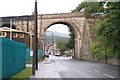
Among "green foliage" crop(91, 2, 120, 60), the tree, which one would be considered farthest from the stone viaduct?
the tree

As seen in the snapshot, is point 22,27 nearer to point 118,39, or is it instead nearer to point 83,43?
point 83,43

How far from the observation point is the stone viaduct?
249ft

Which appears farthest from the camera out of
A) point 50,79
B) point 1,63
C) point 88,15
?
point 88,15

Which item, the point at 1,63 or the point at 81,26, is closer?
the point at 1,63

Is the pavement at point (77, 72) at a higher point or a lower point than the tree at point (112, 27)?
lower

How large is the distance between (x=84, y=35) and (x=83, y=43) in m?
1.83

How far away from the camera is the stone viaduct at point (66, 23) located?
75.8m

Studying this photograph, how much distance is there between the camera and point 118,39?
111ft

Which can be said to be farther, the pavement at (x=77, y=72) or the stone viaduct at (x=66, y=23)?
the stone viaduct at (x=66, y=23)

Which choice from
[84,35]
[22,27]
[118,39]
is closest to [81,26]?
[84,35]

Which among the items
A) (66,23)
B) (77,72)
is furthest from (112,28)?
(66,23)

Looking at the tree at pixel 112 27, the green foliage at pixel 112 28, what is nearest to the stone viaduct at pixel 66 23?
the green foliage at pixel 112 28

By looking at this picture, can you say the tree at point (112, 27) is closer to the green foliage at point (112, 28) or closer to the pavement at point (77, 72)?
the green foliage at point (112, 28)

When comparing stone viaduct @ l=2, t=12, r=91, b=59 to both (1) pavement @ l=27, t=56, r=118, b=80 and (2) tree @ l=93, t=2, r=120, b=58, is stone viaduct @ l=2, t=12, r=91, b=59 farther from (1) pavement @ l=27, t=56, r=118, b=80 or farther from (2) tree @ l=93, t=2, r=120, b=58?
(2) tree @ l=93, t=2, r=120, b=58
